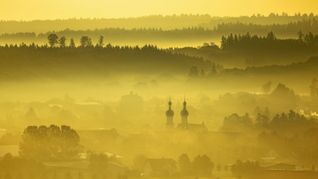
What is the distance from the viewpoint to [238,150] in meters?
69.1

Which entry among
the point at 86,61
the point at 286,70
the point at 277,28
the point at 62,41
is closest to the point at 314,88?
the point at 286,70

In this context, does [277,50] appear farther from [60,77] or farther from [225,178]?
[225,178]

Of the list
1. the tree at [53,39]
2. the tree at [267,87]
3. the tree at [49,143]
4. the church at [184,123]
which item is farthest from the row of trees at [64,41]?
the tree at [267,87]

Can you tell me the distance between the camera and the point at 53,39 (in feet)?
263

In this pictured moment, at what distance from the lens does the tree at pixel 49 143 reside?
62.0m

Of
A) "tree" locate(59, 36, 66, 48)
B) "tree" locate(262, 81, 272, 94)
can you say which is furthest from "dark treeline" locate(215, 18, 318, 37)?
"tree" locate(262, 81, 272, 94)

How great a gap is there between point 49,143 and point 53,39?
52.6ft

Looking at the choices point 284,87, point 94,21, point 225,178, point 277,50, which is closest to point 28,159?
point 225,178

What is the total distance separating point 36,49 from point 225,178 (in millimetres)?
24287

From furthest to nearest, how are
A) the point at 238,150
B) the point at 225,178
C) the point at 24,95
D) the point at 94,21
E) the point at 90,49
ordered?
the point at 24,95, the point at 90,49, the point at 94,21, the point at 238,150, the point at 225,178

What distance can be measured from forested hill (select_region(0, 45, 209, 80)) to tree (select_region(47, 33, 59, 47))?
73 cm

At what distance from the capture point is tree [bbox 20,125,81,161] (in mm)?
62031

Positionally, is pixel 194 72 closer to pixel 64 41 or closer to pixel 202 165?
pixel 64 41

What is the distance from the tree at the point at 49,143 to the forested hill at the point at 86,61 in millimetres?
9480
